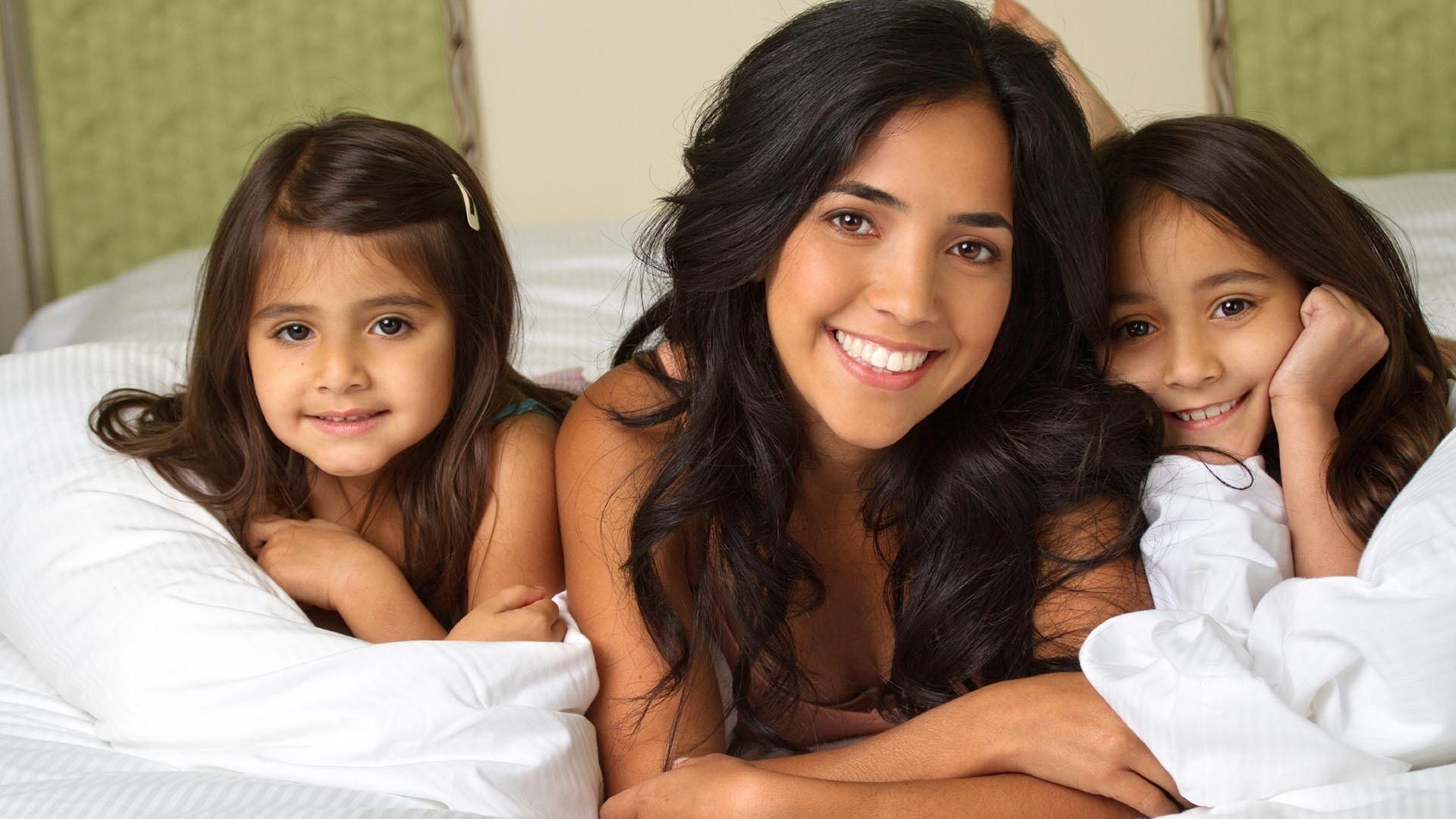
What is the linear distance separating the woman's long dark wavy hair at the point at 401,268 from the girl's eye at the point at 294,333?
5cm

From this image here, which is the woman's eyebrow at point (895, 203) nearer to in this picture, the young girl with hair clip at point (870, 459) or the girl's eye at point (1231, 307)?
the young girl with hair clip at point (870, 459)

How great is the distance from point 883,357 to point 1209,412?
40 centimetres

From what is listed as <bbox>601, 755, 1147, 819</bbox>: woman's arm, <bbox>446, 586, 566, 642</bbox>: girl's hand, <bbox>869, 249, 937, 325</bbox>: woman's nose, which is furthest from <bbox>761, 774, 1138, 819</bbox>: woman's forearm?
<bbox>869, 249, 937, 325</bbox>: woman's nose

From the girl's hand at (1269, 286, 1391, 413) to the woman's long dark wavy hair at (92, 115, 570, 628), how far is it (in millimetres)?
837

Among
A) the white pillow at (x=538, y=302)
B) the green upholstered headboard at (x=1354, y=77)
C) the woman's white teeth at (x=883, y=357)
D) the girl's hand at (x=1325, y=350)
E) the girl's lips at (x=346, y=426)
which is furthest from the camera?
Result: the green upholstered headboard at (x=1354, y=77)

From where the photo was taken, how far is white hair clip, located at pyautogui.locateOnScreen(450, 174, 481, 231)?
145cm

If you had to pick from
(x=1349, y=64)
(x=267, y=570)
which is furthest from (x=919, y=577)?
(x=1349, y=64)

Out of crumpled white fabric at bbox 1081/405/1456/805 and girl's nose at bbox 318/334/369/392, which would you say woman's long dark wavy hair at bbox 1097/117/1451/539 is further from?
girl's nose at bbox 318/334/369/392

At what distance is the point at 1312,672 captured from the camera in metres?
0.98

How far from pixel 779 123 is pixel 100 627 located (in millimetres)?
782

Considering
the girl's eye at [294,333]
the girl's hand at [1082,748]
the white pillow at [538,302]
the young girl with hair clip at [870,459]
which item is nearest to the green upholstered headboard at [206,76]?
the white pillow at [538,302]

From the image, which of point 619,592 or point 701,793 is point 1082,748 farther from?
point 619,592

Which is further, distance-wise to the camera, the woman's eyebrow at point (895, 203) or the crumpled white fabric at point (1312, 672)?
the woman's eyebrow at point (895, 203)

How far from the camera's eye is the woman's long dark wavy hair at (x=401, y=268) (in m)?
1.38
